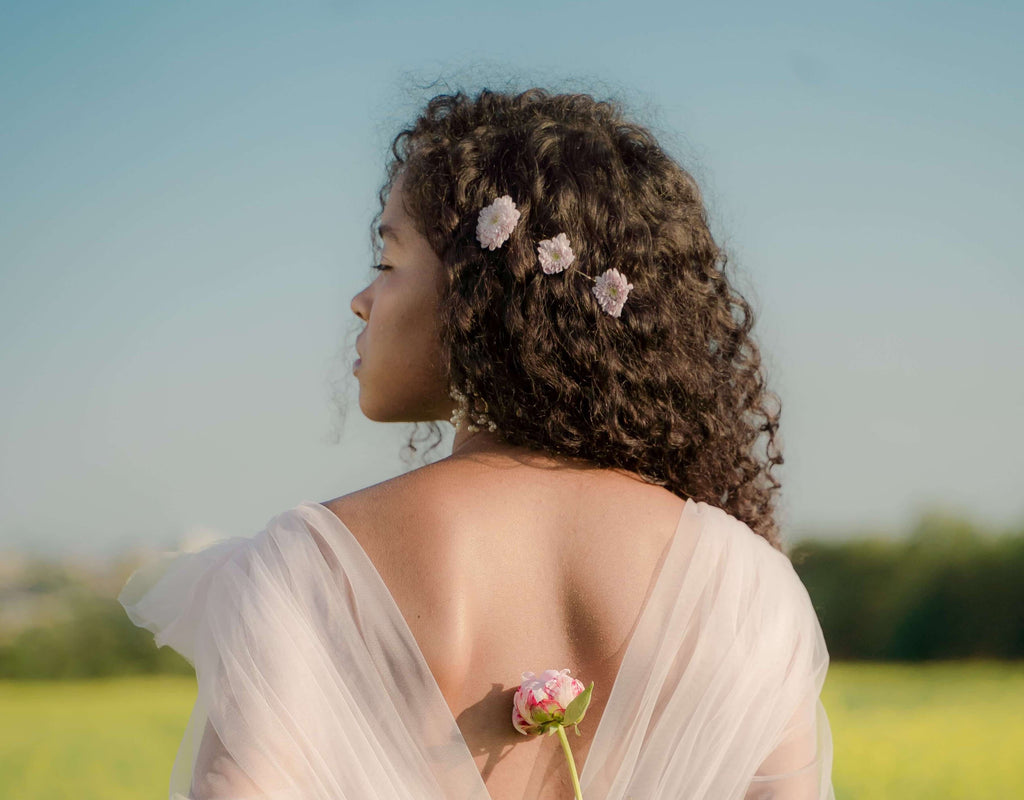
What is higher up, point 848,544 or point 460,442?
point 460,442


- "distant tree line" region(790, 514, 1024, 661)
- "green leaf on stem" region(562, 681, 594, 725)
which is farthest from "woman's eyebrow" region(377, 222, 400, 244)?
"distant tree line" region(790, 514, 1024, 661)

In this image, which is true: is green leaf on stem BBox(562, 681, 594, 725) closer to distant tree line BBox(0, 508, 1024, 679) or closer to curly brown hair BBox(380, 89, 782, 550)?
curly brown hair BBox(380, 89, 782, 550)

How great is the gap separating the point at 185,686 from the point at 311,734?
8776 mm

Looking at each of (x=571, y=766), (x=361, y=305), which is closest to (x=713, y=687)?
(x=571, y=766)

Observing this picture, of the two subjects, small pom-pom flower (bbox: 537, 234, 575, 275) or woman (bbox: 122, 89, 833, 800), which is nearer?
woman (bbox: 122, 89, 833, 800)

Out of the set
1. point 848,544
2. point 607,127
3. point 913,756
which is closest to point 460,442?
point 607,127

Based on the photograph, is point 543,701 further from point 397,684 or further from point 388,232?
point 388,232

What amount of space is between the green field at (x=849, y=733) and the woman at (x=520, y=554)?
5344 millimetres

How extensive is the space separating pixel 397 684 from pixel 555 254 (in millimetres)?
736

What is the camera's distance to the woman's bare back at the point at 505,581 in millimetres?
1467

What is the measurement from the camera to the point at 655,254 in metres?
1.78

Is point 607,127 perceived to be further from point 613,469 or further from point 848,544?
point 848,544

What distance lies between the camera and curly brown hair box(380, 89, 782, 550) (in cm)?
167

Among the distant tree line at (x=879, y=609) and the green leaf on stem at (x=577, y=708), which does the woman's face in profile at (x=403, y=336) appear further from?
the distant tree line at (x=879, y=609)
